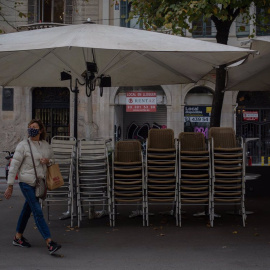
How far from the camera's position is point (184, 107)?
24.4 meters

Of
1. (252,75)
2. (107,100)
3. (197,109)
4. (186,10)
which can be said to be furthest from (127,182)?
(197,109)

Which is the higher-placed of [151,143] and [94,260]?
[151,143]

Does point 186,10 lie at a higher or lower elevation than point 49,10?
lower

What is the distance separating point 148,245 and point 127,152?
217 centimetres

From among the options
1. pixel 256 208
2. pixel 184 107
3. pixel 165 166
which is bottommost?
pixel 256 208

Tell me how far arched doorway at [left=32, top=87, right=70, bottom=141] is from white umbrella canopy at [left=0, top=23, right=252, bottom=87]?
1391 cm

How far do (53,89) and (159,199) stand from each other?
1746 cm

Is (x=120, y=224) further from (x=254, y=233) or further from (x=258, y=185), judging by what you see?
(x=258, y=185)

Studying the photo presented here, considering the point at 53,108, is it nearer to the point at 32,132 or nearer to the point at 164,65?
the point at 164,65

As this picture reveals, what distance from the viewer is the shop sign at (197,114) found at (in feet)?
79.7

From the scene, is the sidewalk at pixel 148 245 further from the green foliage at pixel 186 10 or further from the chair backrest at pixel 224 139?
the green foliage at pixel 186 10

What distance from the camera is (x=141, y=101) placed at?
24422 mm

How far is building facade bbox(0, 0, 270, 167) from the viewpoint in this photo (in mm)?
24188

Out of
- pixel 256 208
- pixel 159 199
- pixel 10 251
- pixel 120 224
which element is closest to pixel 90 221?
pixel 120 224
